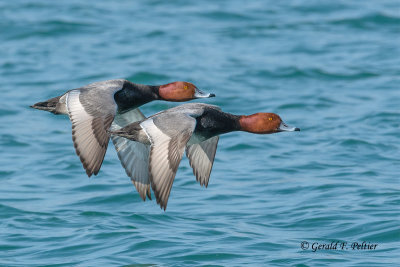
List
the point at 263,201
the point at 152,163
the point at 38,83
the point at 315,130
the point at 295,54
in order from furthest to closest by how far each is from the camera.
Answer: the point at 295,54 → the point at 38,83 → the point at 315,130 → the point at 263,201 → the point at 152,163

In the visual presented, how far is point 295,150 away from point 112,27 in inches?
312

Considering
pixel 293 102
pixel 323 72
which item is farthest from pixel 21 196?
pixel 323 72

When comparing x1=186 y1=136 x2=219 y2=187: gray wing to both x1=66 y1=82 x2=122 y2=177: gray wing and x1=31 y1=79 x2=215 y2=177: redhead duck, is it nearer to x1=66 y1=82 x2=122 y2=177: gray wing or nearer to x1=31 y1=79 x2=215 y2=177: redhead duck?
x1=31 y1=79 x2=215 y2=177: redhead duck

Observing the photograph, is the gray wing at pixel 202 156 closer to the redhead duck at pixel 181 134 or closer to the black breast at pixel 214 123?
the redhead duck at pixel 181 134

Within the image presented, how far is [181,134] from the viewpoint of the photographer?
7.86 m

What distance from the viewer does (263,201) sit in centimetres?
989

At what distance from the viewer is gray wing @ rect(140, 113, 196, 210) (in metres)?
7.61

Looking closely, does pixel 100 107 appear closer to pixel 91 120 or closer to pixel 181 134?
pixel 91 120

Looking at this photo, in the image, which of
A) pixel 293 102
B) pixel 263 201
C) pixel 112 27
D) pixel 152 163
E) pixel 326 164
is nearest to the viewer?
pixel 152 163

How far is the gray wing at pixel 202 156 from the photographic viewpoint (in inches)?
374

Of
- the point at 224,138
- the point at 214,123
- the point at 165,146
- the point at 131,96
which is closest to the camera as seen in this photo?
the point at 165,146

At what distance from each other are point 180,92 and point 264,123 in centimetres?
102

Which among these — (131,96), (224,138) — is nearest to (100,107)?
(131,96)

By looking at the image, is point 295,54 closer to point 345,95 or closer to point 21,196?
point 345,95
